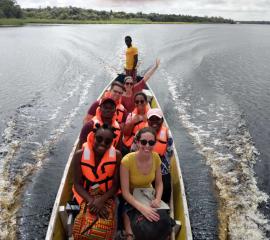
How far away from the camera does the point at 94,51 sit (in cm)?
2370

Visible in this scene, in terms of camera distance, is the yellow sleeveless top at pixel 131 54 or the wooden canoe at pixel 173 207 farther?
the yellow sleeveless top at pixel 131 54

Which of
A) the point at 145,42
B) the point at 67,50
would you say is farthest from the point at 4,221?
the point at 145,42

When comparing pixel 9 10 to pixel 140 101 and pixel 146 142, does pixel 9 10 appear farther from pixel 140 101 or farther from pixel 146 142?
pixel 146 142

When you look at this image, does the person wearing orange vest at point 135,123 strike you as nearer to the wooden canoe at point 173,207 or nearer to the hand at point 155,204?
the wooden canoe at point 173,207

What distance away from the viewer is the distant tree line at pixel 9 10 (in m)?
53.5

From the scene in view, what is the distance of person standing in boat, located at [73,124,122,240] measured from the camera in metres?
3.72

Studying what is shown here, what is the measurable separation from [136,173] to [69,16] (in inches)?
2258

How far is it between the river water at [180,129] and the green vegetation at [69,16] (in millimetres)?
35576

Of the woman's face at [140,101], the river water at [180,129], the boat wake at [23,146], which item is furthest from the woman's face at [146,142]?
the boat wake at [23,146]

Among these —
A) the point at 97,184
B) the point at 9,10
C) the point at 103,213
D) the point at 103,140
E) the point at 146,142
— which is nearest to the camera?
the point at 146,142

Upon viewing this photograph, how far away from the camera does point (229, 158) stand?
830 cm

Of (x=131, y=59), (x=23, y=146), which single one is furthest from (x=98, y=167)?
(x=131, y=59)

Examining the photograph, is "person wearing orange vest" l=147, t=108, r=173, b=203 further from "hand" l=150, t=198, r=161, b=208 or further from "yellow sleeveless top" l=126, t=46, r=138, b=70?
"yellow sleeveless top" l=126, t=46, r=138, b=70

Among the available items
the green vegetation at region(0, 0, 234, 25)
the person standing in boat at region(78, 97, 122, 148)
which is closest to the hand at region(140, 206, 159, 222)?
the person standing in boat at region(78, 97, 122, 148)
